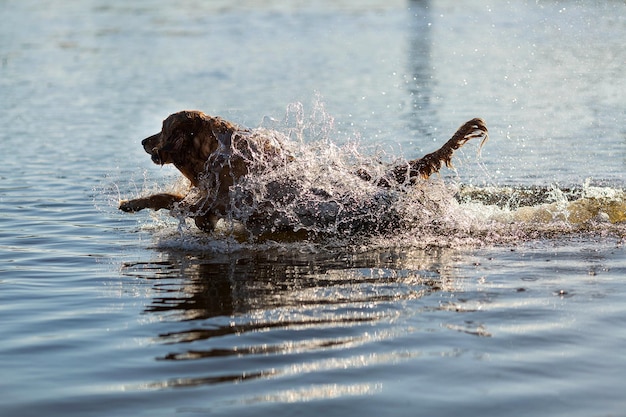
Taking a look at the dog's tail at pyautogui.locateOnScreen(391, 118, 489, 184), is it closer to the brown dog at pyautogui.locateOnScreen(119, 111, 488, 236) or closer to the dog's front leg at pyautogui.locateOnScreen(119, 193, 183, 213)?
the brown dog at pyautogui.locateOnScreen(119, 111, 488, 236)

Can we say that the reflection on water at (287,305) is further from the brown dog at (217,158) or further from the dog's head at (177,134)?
the dog's head at (177,134)

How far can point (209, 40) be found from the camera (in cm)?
3334

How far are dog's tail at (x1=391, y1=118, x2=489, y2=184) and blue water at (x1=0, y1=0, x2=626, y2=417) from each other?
1.85ft

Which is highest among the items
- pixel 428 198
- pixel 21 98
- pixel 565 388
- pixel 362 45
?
pixel 362 45

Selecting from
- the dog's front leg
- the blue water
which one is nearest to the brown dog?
the dog's front leg

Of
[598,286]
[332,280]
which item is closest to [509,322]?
[598,286]

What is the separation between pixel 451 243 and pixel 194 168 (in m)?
2.36

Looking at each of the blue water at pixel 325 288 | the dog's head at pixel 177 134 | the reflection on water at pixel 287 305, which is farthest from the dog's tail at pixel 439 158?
the dog's head at pixel 177 134

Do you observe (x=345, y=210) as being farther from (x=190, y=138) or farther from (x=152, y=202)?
(x=152, y=202)

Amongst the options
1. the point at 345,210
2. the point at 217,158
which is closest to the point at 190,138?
the point at 217,158

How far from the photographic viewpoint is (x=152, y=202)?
8953 millimetres

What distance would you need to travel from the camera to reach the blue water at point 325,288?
200 inches

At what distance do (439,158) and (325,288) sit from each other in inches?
84.7

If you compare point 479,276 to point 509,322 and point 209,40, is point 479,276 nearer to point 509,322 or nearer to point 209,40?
point 509,322
